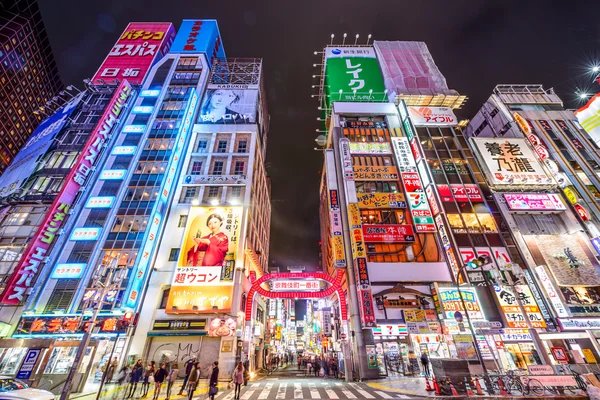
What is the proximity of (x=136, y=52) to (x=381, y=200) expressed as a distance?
50.6 metres

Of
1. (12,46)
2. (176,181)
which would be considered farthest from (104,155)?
(12,46)

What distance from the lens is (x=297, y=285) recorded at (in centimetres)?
2188

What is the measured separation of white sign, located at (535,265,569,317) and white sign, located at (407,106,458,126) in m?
21.7

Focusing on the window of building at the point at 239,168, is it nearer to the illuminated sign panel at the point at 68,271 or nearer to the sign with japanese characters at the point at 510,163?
the illuminated sign panel at the point at 68,271

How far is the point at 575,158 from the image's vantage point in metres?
32.9

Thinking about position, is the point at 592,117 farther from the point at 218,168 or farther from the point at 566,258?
the point at 218,168

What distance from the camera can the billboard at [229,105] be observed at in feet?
132

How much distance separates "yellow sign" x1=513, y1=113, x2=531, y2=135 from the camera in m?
34.7

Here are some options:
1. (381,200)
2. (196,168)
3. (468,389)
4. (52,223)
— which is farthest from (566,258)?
(52,223)

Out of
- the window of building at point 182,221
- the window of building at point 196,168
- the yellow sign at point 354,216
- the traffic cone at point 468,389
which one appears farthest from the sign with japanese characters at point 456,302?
the window of building at point 196,168

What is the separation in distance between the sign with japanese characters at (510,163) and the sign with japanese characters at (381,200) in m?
11.5

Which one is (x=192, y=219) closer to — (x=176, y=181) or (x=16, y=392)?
(x=176, y=181)

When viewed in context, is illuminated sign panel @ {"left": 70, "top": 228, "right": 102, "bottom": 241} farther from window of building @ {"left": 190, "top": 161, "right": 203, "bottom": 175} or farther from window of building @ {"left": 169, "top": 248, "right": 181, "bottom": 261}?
window of building @ {"left": 190, "top": 161, "right": 203, "bottom": 175}

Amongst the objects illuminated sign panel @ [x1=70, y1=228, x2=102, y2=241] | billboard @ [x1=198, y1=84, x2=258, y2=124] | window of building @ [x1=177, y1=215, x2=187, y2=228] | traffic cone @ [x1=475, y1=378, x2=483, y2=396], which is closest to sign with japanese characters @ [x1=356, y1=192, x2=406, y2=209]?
traffic cone @ [x1=475, y1=378, x2=483, y2=396]
